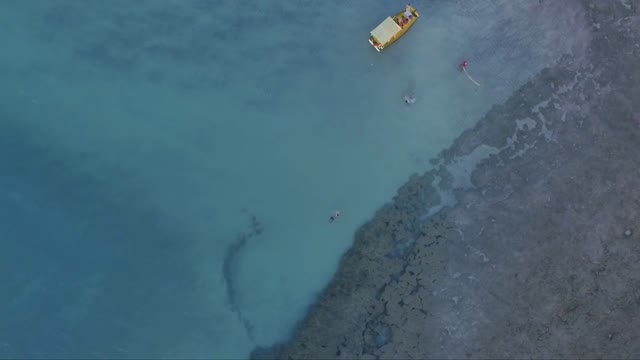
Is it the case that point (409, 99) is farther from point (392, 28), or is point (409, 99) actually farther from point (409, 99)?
point (392, 28)

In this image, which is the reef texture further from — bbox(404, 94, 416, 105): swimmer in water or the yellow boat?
the yellow boat

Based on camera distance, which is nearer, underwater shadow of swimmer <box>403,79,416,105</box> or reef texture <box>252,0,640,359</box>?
reef texture <box>252,0,640,359</box>

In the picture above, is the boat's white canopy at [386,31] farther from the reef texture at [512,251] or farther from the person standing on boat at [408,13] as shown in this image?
the reef texture at [512,251]

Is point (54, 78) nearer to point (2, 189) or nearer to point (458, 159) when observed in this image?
point (2, 189)

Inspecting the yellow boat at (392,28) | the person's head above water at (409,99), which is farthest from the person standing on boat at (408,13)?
the person's head above water at (409,99)

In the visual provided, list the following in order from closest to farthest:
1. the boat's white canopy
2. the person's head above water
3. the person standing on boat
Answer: the boat's white canopy
the person's head above water
the person standing on boat

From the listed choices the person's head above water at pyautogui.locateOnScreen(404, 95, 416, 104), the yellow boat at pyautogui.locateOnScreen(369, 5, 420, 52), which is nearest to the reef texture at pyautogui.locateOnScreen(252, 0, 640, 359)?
the person's head above water at pyautogui.locateOnScreen(404, 95, 416, 104)

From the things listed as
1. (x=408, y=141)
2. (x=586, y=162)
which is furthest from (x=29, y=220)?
(x=586, y=162)
